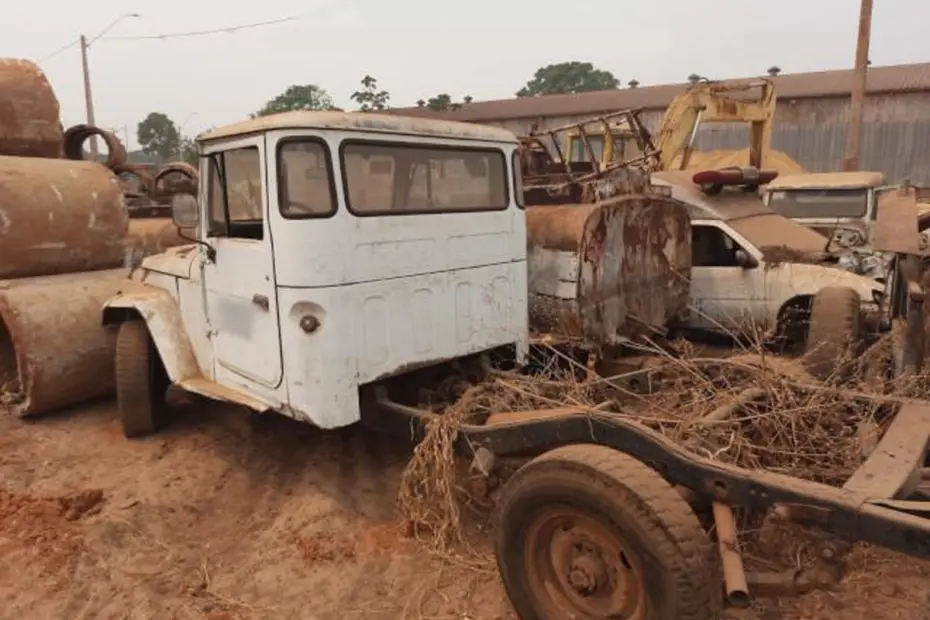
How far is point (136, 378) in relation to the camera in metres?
5.43

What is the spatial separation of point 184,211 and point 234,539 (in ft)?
6.61

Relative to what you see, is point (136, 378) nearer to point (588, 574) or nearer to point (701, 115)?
point (588, 574)

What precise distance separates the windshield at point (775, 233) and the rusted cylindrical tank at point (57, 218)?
6.23m

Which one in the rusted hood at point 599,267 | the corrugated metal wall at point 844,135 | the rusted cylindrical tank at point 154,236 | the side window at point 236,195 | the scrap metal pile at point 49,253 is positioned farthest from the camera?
the corrugated metal wall at point 844,135

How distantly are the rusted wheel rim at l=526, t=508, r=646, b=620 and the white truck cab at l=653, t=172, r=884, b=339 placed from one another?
418cm

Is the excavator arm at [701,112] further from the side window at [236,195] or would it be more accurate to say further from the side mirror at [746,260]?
the side window at [236,195]

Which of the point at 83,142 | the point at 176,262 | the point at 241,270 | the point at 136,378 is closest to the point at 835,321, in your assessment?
the point at 241,270

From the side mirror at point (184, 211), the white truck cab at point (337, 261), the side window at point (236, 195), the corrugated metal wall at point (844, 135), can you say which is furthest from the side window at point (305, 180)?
the corrugated metal wall at point (844, 135)

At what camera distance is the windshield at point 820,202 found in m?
9.95

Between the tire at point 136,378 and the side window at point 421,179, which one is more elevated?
the side window at point 421,179

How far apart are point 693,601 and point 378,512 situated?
230 cm

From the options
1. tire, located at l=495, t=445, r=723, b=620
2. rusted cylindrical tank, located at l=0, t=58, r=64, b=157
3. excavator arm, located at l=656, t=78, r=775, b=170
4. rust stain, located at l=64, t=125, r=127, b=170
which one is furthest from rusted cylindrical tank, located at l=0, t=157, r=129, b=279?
excavator arm, located at l=656, t=78, r=775, b=170

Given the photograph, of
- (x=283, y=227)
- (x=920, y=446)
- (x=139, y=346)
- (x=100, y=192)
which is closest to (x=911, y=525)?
(x=920, y=446)

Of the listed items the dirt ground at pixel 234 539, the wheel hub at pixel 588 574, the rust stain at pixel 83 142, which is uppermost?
the rust stain at pixel 83 142
